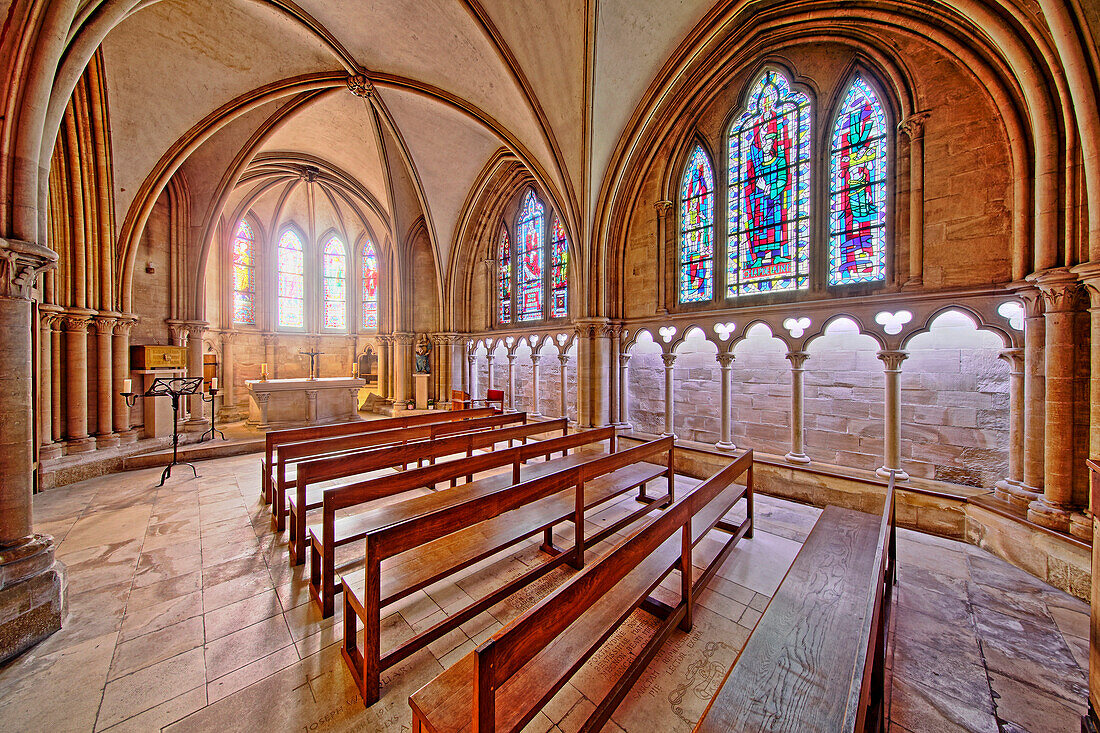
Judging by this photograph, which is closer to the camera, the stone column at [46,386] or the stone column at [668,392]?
the stone column at [46,386]

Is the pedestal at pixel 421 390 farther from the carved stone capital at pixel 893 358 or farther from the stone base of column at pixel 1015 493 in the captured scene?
the stone base of column at pixel 1015 493

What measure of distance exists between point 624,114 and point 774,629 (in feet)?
24.8

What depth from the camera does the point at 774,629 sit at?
77.7 inches

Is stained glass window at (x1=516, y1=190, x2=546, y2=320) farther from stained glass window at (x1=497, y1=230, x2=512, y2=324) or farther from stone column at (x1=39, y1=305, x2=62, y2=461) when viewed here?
stone column at (x1=39, y1=305, x2=62, y2=461)

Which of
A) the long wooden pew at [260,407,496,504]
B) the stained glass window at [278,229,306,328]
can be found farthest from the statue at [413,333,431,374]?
the stained glass window at [278,229,306,328]

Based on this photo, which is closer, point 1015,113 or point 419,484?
point 419,484

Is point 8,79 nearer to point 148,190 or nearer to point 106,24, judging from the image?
point 106,24

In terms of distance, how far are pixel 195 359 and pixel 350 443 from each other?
7.86m

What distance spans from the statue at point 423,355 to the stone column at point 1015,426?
39.0 ft

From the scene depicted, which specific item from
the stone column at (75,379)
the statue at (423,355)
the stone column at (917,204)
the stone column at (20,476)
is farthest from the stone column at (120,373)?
the stone column at (917,204)

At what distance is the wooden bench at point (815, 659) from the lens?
1475mm

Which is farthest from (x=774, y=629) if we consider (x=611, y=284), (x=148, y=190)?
(x=148, y=190)

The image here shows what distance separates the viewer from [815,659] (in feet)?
5.89

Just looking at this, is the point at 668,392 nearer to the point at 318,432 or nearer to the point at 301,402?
the point at 318,432
